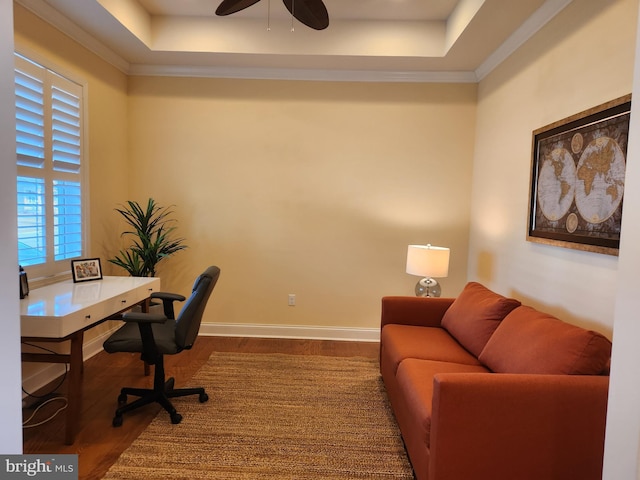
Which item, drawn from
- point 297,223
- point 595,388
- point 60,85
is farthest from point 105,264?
point 595,388

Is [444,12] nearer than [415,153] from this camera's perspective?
Yes

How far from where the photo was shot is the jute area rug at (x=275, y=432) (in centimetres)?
201

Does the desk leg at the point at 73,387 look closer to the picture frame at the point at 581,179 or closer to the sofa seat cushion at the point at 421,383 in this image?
the sofa seat cushion at the point at 421,383

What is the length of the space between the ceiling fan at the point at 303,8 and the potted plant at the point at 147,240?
1.94m

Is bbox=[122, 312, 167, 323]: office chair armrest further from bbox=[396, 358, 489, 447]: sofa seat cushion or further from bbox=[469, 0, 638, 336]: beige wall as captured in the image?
bbox=[469, 0, 638, 336]: beige wall

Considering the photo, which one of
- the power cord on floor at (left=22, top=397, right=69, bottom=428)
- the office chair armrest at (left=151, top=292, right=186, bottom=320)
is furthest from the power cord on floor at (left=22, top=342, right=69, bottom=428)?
the office chair armrest at (left=151, top=292, right=186, bottom=320)

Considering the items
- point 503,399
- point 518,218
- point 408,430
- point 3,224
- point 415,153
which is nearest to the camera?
point 3,224

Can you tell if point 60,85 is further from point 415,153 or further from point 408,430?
point 408,430

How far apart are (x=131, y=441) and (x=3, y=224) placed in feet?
5.95

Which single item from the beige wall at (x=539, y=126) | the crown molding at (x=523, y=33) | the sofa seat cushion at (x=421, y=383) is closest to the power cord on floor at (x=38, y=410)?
the sofa seat cushion at (x=421, y=383)

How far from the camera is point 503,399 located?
1.54 meters

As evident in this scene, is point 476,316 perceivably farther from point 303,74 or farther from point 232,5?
point 303,74

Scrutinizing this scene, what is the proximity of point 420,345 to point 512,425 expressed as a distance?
3.32 feet

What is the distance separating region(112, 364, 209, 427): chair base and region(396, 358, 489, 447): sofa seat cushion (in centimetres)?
140
